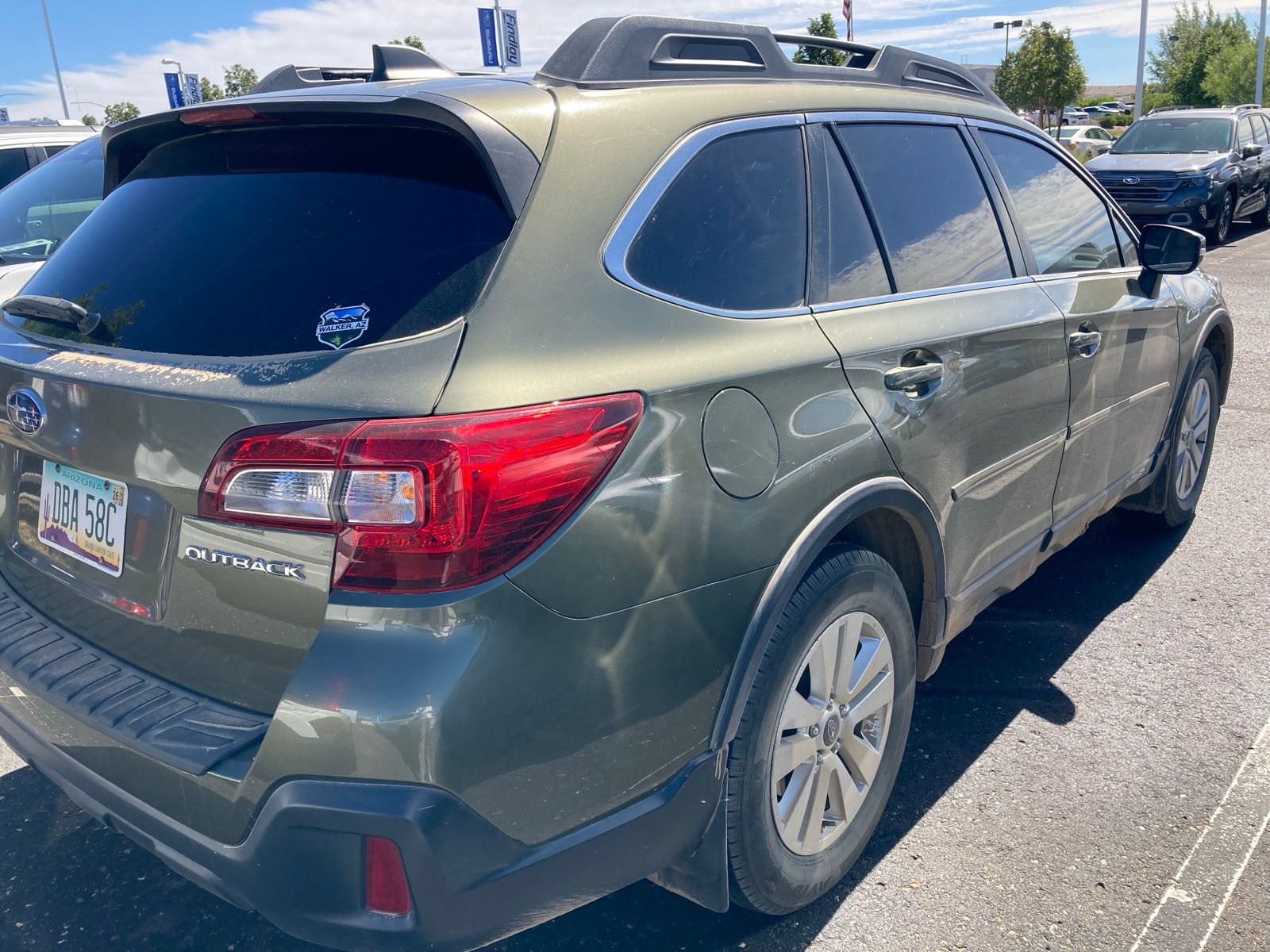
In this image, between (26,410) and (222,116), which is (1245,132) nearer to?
(222,116)

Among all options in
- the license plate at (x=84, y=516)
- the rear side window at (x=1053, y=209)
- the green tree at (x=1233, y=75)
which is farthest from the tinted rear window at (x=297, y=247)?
the green tree at (x=1233, y=75)

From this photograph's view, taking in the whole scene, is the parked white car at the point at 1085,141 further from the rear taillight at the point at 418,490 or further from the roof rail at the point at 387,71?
the rear taillight at the point at 418,490

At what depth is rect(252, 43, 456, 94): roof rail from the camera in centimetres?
253

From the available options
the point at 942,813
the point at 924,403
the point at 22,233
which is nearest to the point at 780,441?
the point at 924,403

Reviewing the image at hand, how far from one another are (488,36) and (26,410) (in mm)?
35539

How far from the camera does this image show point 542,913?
1.90 meters

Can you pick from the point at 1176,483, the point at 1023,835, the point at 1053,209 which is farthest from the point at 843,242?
the point at 1176,483

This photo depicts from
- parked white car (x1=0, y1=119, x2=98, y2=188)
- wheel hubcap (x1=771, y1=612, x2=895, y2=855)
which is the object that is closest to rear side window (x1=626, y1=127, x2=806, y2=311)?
wheel hubcap (x1=771, y1=612, x2=895, y2=855)

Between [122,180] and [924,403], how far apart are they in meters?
1.99

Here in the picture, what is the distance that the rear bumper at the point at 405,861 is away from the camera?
168cm

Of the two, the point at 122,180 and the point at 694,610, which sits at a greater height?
the point at 122,180

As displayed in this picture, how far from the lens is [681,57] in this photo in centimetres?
Result: 245

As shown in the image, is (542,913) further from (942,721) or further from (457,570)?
(942,721)

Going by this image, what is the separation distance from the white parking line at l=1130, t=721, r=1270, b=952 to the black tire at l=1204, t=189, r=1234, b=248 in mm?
14759
